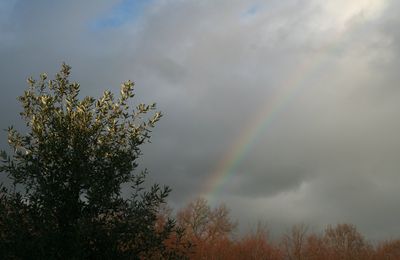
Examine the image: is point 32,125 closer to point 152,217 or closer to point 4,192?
point 4,192

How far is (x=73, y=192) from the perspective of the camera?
10.2 metres

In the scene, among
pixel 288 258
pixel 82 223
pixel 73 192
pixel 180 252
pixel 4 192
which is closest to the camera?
pixel 82 223

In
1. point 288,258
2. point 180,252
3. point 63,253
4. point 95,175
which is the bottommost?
point 63,253

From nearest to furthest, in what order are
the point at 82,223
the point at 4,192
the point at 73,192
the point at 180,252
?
1. the point at 82,223
2. the point at 73,192
3. the point at 4,192
4. the point at 180,252

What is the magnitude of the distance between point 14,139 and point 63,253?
315cm

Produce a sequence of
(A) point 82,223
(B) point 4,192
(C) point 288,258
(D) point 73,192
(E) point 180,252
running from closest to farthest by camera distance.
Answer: (A) point 82,223, (D) point 73,192, (B) point 4,192, (E) point 180,252, (C) point 288,258

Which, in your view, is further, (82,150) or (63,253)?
(82,150)

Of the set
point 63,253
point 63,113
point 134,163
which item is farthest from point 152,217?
point 63,113

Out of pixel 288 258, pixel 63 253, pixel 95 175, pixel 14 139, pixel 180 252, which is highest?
pixel 288 258

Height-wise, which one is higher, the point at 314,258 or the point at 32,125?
the point at 314,258

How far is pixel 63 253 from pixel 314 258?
64.1 m

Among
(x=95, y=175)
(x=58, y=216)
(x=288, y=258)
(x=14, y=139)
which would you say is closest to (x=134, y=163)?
(x=95, y=175)

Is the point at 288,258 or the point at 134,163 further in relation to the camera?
the point at 288,258

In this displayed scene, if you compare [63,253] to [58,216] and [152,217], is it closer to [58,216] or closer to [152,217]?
[58,216]
